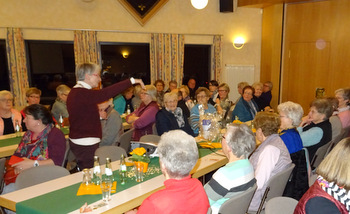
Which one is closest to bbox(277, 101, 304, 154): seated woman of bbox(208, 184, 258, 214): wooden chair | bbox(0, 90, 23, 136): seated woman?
bbox(208, 184, 258, 214): wooden chair

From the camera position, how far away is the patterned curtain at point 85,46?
8.02 metres

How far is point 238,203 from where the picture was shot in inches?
94.2

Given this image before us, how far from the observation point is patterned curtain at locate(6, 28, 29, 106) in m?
7.32

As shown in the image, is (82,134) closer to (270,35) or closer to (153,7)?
(153,7)

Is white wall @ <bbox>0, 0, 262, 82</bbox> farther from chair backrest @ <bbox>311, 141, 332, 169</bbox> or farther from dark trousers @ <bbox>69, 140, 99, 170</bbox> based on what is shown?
chair backrest @ <bbox>311, 141, 332, 169</bbox>

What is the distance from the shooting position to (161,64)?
923 centimetres

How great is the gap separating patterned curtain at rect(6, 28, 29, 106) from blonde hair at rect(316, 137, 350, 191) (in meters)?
7.23

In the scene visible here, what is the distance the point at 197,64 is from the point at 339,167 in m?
8.58

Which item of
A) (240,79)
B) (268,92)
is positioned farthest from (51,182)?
(240,79)

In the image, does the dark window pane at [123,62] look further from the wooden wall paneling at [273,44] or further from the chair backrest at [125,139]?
the chair backrest at [125,139]

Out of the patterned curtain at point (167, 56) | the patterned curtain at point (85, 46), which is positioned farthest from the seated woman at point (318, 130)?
the patterned curtain at point (85, 46)

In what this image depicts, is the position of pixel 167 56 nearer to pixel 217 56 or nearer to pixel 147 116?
pixel 217 56

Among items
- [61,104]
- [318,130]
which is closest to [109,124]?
[61,104]

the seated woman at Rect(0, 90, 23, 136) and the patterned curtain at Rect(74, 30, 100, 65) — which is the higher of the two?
the patterned curtain at Rect(74, 30, 100, 65)
